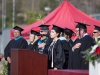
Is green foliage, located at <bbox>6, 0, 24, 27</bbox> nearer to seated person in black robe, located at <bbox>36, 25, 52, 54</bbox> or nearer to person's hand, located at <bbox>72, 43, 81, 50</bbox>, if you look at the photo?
seated person in black robe, located at <bbox>36, 25, 52, 54</bbox>

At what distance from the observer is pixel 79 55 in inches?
431

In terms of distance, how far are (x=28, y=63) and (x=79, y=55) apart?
1.84 m

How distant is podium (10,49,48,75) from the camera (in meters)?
9.34

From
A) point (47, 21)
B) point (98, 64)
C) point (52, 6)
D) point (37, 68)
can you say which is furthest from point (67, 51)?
point (52, 6)

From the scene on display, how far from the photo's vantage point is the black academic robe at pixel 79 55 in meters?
10.7

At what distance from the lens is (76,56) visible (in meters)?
11.0

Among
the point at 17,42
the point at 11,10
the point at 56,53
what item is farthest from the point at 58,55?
the point at 11,10

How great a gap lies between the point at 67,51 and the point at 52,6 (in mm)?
72486

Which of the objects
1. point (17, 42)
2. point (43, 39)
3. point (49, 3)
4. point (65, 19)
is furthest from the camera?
point (49, 3)

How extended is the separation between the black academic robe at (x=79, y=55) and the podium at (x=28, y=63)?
1.50 metres

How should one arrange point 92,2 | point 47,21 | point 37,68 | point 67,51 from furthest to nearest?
point 92,2, point 47,21, point 67,51, point 37,68

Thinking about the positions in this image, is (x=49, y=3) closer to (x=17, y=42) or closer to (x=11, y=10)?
Answer: (x=11, y=10)

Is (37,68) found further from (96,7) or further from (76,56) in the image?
(96,7)

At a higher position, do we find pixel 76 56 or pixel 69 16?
pixel 69 16
